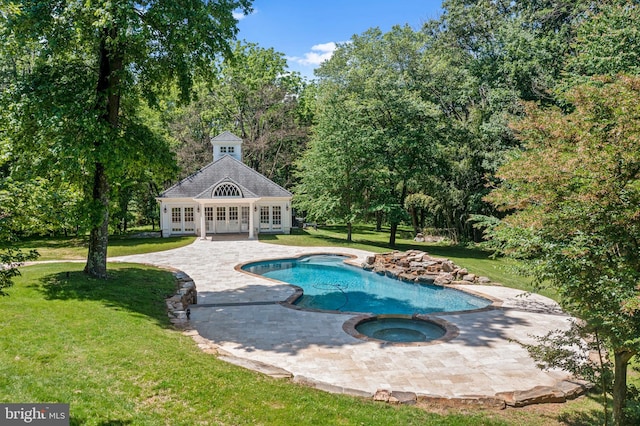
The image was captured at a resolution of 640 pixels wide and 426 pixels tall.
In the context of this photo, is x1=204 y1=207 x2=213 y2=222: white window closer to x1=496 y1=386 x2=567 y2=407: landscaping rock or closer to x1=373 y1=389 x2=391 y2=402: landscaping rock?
x1=373 y1=389 x2=391 y2=402: landscaping rock

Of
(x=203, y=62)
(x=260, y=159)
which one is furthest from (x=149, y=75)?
(x=260, y=159)

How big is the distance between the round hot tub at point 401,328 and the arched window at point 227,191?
18381mm

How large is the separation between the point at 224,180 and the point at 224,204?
5.68ft

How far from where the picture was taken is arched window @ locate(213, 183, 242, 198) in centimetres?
2727

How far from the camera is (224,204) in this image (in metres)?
28.0

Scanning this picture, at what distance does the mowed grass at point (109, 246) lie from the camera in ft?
66.3

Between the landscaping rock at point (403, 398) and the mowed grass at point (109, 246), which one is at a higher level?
the mowed grass at point (109, 246)

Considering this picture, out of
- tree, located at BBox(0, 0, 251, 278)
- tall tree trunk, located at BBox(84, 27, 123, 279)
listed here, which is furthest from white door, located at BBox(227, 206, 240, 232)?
tall tree trunk, located at BBox(84, 27, 123, 279)

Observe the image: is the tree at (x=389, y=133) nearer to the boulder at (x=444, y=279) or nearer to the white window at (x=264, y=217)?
the white window at (x=264, y=217)

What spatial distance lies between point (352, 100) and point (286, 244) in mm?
10861

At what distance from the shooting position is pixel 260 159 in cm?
3956

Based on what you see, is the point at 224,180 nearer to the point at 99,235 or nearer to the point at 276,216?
the point at 276,216

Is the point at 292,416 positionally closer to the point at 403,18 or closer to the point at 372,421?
the point at 372,421

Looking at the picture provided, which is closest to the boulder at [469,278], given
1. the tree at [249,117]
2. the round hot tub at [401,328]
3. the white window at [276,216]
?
the round hot tub at [401,328]
